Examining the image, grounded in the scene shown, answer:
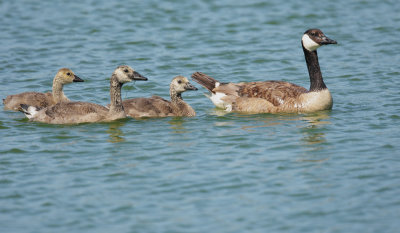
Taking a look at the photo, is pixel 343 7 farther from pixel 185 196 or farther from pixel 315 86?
pixel 185 196

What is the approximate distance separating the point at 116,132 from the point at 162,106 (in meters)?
1.36

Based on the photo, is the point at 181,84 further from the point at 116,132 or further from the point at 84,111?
the point at 84,111

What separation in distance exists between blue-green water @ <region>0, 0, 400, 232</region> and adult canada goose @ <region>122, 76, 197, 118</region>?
30 centimetres

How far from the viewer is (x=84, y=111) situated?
1413 cm

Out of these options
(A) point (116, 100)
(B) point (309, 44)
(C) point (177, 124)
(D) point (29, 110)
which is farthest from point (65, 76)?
(B) point (309, 44)

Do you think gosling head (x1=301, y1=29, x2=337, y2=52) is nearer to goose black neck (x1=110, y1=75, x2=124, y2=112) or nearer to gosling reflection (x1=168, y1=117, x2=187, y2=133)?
gosling reflection (x1=168, y1=117, x2=187, y2=133)

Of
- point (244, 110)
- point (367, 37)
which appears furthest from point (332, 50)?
point (244, 110)

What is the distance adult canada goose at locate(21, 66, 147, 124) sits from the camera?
14.1 metres

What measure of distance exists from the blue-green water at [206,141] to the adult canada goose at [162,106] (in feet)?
0.97

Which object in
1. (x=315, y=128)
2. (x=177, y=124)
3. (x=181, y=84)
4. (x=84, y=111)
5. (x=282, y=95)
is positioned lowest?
(x=315, y=128)

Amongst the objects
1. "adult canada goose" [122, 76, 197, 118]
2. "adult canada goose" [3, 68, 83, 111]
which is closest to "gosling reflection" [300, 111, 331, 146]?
"adult canada goose" [122, 76, 197, 118]

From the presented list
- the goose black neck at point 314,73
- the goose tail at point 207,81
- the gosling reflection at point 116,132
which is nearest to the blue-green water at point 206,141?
the gosling reflection at point 116,132

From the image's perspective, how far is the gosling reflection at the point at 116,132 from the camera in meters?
13.4

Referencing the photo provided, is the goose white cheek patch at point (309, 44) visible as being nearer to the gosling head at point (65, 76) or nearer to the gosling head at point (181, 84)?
the gosling head at point (181, 84)
